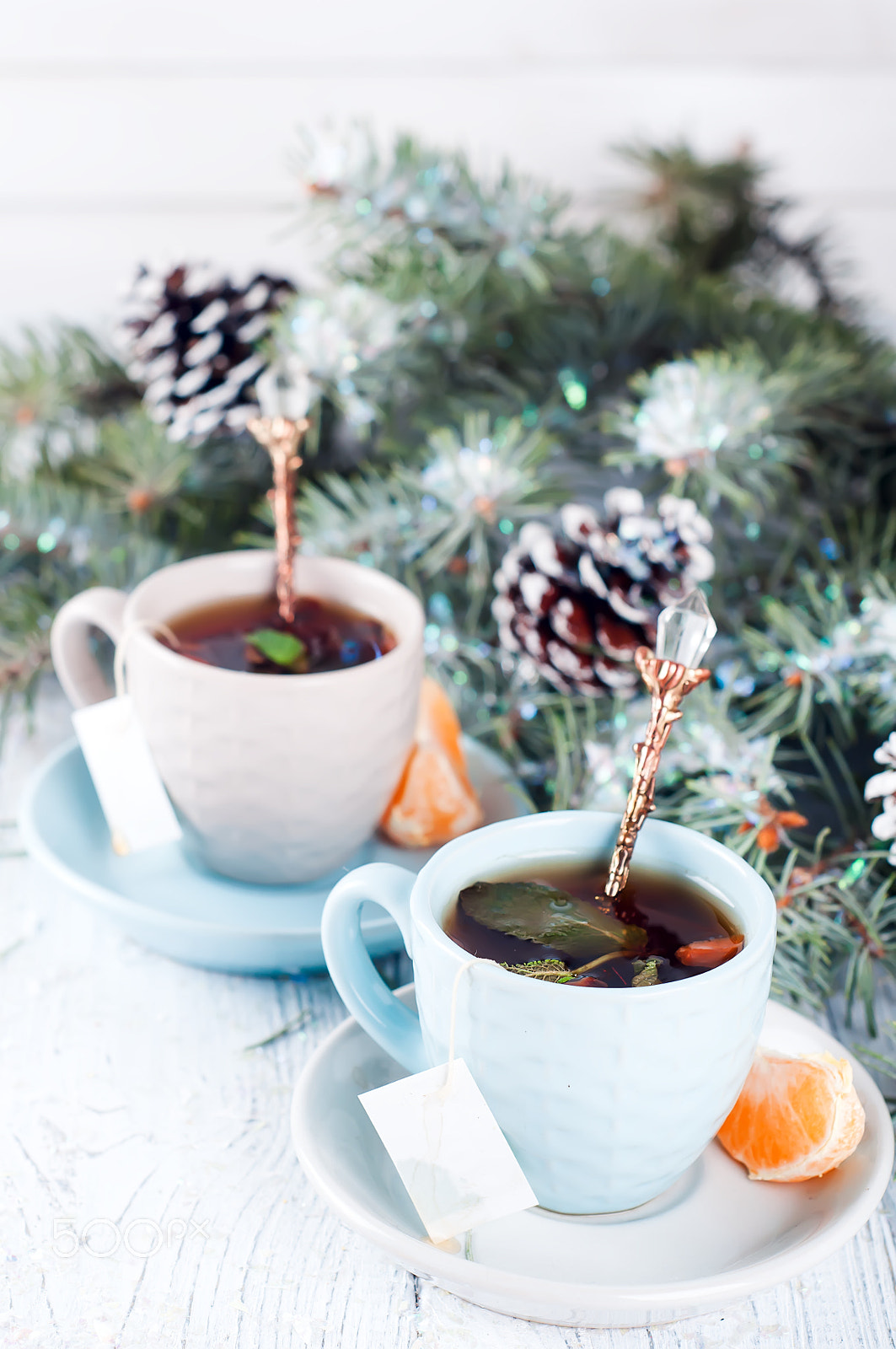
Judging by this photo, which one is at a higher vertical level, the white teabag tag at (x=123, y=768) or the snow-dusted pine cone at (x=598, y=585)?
the snow-dusted pine cone at (x=598, y=585)

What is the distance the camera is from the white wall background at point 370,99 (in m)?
1.07

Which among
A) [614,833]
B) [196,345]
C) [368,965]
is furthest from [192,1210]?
[196,345]

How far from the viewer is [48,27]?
1069 mm

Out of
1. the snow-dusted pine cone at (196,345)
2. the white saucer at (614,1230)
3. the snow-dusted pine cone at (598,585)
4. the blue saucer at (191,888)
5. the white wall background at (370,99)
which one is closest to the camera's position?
the white saucer at (614,1230)

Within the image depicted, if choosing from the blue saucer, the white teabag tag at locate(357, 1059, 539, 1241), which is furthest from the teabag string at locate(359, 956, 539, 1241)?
the blue saucer

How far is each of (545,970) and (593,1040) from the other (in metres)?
0.03

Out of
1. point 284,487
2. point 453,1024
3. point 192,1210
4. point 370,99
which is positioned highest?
point 370,99

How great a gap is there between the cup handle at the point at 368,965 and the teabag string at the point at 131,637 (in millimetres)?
218

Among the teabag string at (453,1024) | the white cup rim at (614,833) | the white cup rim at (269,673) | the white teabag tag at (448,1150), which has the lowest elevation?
the white teabag tag at (448,1150)

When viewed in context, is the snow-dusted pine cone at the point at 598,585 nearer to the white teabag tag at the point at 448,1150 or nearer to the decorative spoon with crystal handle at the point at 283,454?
the decorative spoon with crystal handle at the point at 283,454

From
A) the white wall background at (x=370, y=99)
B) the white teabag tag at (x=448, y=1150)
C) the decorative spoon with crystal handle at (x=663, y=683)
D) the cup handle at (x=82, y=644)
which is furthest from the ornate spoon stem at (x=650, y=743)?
the white wall background at (x=370, y=99)

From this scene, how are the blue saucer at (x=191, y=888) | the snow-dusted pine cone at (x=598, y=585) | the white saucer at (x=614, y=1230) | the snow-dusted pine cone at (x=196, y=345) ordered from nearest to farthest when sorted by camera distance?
the white saucer at (x=614, y=1230)
the blue saucer at (x=191, y=888)
the snow-dusted pine cone at (x=598, y=585)
the snow-dusted pine cone at (x=196, y=345)

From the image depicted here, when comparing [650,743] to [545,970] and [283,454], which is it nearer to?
[545,970]

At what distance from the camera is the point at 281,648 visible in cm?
63
